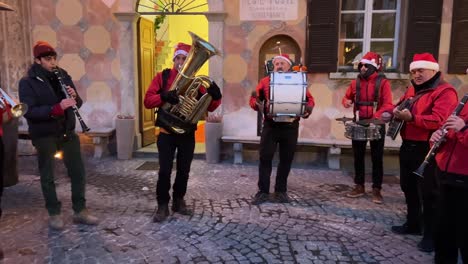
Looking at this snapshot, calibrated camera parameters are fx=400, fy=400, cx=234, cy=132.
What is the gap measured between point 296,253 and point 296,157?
3696 millimetres

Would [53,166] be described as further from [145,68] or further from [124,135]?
[145,68]

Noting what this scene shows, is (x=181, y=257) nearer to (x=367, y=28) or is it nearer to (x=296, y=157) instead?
(x=296, y=157)

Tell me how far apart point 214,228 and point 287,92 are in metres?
1.72

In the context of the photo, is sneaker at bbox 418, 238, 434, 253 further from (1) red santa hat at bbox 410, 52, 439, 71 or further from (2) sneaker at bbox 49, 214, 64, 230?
(2) sneaker at bbox 49, 214, 64, 230

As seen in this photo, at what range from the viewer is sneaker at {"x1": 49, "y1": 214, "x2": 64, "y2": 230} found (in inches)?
163

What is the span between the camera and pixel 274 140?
16.6 feet

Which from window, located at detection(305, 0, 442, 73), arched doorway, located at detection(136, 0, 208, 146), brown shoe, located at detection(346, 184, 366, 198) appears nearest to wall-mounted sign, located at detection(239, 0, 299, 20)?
window, located at detection(305, 0, 442, 73)

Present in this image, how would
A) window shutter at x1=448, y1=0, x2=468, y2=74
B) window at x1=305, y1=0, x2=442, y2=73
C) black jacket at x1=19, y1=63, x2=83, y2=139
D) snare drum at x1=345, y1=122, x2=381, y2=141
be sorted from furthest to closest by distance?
window at x1=305, y1=0, x2=442, y2=73 < window shutter at x1=448, y1=0, x2=468, y2=74 < snare drum at x1=345, y1=122, x2=381, y2=141 < black jacket at x1=19, y1=63, x2=83, y2=139

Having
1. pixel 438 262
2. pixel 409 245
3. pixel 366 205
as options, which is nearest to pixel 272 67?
pixel 366 205

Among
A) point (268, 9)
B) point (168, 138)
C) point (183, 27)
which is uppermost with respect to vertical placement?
point (183, 27)

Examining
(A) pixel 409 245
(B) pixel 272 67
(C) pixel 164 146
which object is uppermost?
(B) pixel 272 67

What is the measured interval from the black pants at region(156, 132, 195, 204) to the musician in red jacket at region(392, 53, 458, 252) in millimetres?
2182

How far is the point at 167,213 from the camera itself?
4.48 metres

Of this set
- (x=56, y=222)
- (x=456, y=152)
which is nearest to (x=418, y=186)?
(x=456, y=152)
